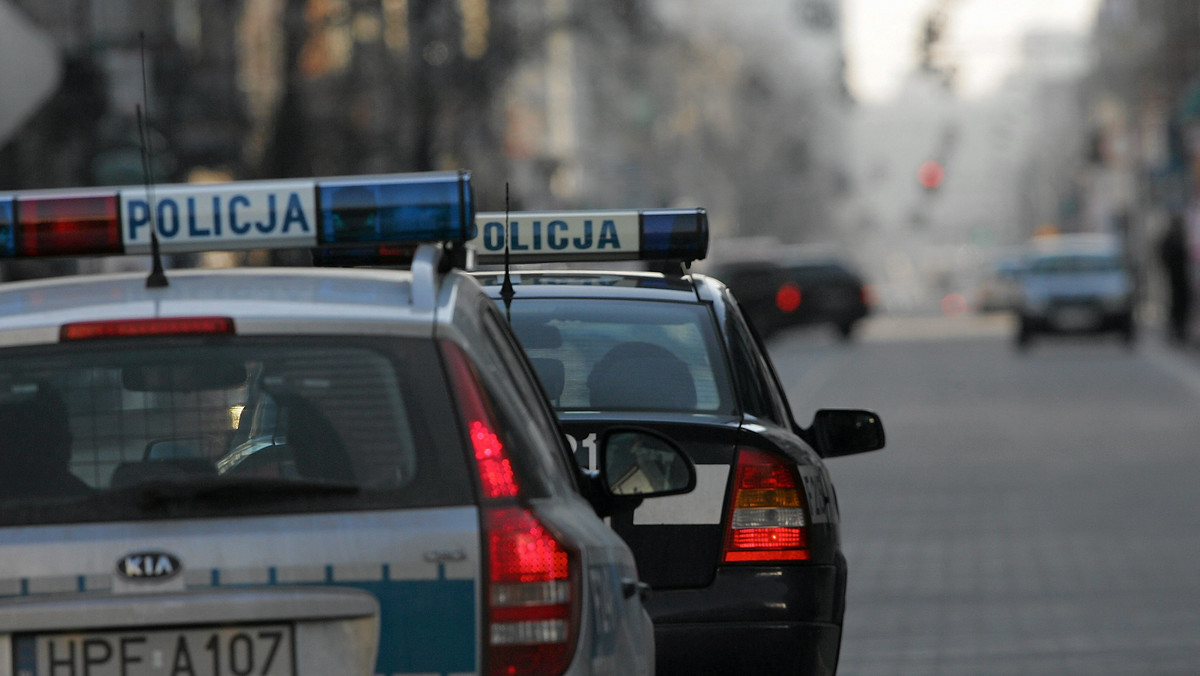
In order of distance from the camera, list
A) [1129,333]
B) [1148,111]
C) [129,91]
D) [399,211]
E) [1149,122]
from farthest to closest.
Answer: [1148,111] < [1149,122] < [1129,333] < [129,91] < [399,211]

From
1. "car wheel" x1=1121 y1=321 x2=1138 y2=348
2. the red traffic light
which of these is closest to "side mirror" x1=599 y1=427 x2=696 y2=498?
"car wheel" x1=1121 y1=321 x2=1138 y2=348

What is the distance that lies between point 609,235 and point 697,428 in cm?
134

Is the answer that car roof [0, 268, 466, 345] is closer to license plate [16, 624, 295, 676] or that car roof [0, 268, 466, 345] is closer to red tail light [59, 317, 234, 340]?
red tail light [59, 317, 234, 340]

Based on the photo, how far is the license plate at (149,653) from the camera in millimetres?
3795

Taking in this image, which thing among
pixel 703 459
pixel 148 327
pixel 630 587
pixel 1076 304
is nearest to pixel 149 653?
pixel 148 327

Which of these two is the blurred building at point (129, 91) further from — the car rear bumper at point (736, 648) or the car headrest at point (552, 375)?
the car rear bumper at point (736, 648)

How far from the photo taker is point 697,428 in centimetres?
643

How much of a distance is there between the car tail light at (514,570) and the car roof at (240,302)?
0.16 meters

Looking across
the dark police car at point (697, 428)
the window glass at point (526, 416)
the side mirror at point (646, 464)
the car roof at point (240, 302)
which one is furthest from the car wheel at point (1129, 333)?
the car roof at point (240, 302)

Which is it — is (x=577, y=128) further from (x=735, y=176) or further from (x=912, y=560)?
(x=912, y=560)

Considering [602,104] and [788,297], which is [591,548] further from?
[602,104]

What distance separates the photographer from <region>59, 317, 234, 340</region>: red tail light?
156 inches

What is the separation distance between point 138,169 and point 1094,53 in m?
94.1

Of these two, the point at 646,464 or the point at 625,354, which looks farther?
the point at 625,354
